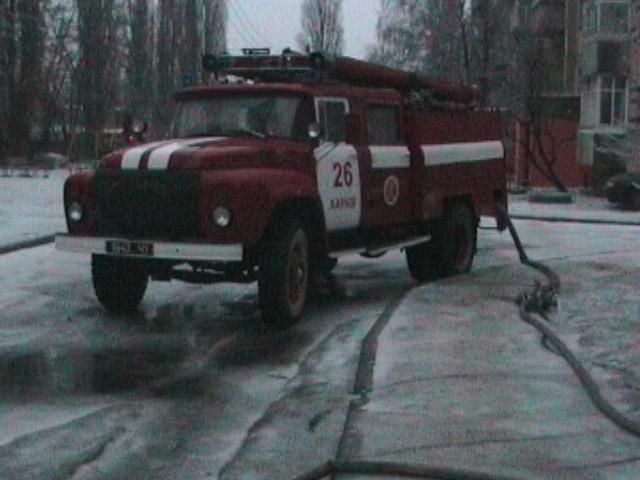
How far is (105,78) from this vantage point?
6475 centimetres

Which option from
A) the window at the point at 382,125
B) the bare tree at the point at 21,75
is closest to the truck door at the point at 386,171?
the window at the point at 382,125

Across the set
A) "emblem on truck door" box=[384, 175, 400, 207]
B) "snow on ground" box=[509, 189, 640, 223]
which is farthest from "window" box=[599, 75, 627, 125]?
"emblem on truck door" box=[384, 175, 400, 207]

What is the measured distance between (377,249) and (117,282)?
303cm

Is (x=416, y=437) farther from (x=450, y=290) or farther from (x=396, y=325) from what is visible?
(x=450, y=290)

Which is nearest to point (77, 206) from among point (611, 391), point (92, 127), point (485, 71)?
point (611, 391)

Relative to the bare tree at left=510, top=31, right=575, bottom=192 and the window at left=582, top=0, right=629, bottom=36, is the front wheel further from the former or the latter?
the window at left=582, top=0, right=629, bottom=36

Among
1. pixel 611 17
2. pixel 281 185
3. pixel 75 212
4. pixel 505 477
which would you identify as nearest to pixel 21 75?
pixel 611 17

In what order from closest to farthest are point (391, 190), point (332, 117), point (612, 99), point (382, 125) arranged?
1. point (332, 117)
2. point (391, 190)
3. point (382, 125)
4. point (612, 99)

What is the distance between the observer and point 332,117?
1447cm

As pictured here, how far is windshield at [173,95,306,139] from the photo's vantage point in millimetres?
13820

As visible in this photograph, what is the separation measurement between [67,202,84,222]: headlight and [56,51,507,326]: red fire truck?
20 millimetres

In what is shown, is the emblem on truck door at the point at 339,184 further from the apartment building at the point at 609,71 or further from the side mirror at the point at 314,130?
the apartment building at the point at 609,71

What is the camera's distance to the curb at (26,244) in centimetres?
1958

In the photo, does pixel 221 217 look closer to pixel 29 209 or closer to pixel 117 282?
pixel 117 282
